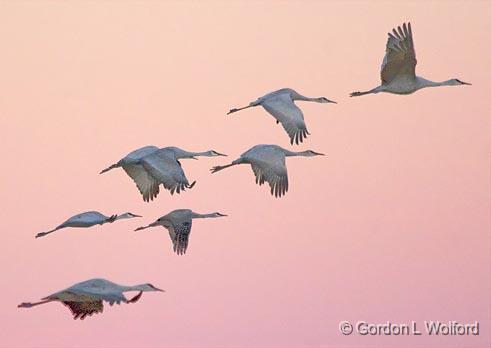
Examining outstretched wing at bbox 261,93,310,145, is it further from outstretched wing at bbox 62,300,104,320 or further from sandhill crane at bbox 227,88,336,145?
outstretched wing at bbox 62,300,104,320

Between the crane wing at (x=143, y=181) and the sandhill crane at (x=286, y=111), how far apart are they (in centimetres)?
252

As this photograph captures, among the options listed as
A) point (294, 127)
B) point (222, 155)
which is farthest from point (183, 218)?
point (294, 127)

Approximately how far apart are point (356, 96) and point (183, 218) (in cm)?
543

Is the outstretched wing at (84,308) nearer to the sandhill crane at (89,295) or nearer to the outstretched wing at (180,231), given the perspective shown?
the sandhill crane at (89,295)

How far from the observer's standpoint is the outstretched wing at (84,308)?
29.3m

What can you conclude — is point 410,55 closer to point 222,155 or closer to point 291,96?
point 291,96

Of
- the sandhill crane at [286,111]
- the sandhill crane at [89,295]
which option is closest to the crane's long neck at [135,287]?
the sandhill crane at [89,295]

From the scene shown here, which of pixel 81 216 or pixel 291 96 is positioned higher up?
pixel 291 96

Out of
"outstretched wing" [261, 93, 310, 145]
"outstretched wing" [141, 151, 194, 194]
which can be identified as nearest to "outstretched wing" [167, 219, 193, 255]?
"outstretched wing" [141, 151, 194, 194]

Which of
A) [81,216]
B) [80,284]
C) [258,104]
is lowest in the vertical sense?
[80,284]

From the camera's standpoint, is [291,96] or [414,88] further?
[291,96]

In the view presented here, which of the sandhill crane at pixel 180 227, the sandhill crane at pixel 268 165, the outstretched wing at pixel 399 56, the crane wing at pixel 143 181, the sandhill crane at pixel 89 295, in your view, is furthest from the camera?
the sandhill crane at pixel 180 227

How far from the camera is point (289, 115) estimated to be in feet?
113

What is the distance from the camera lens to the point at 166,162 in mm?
34375
